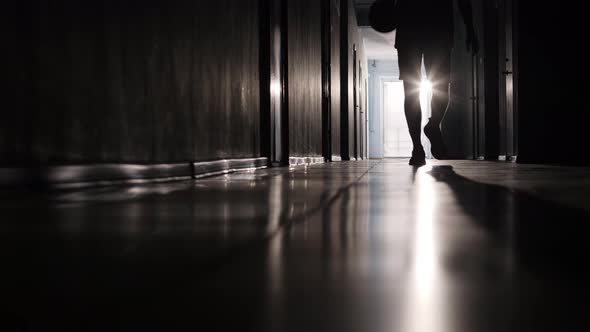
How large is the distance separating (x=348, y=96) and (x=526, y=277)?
8.91m

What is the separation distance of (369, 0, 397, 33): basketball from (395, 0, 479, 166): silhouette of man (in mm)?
98

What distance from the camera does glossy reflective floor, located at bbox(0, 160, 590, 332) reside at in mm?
268

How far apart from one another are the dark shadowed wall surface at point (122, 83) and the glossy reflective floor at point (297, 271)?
0.49m

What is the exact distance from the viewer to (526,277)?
0.35m

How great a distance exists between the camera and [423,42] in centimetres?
430

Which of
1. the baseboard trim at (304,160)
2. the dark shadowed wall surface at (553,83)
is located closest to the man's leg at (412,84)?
the dark shadowed wall surface at (553,83)

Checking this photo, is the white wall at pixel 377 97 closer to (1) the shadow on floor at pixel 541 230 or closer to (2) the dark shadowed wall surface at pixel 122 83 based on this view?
(2) the dark shadowed wall surface at pixel 122 83

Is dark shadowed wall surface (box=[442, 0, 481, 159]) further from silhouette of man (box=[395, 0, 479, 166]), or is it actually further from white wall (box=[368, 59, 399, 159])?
silhouette of man (box=[395, 0, 479, 166])

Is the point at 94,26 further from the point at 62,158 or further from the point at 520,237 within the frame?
the point at 520,237

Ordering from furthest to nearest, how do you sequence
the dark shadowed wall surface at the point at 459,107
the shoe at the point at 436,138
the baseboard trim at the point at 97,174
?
the dark shadowed wall surface at the point at 459,107
the shoe at the point at 436,138
the baseboard trim at the point at 97,174

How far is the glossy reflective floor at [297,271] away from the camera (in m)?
0.27

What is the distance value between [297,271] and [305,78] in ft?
15.4

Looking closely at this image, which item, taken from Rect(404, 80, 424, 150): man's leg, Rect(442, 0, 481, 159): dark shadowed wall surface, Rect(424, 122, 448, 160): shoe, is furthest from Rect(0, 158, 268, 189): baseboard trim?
Rect(442, 0, 481, 159): dark shadowed wall surface

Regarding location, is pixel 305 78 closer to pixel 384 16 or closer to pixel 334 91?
pixel 384 16
